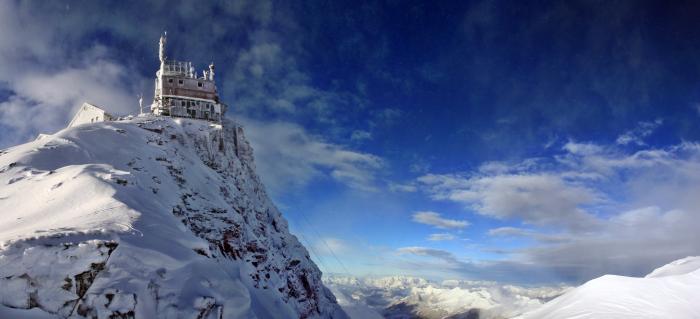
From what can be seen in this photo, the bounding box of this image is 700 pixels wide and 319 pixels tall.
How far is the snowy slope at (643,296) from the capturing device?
134ft

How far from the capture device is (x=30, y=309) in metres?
16.7

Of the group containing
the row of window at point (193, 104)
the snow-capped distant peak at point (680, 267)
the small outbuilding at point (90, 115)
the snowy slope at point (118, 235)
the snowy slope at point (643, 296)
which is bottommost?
the snowy slope at point (643, 296)

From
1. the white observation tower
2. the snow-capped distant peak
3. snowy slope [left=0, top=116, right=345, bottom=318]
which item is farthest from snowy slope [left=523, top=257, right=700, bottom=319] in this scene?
the white observation tower

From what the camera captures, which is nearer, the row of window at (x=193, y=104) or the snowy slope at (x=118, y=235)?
the snowy slope at (x=118, y=235)

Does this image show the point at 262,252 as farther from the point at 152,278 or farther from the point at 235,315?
the point at 152,278

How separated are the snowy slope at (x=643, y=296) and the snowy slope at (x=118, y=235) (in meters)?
42.9

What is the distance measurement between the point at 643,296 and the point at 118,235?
57270mm

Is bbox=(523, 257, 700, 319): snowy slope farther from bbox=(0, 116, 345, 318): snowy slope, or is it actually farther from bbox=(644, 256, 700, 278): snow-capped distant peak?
bbox=(0, 116, 345, 318): snowy slope

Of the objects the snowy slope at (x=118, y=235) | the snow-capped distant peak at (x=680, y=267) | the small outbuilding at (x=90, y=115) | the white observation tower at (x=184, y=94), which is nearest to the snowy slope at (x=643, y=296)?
the snow-capped distant peak at (x=680, y=267)

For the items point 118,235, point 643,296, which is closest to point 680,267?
point 643,296

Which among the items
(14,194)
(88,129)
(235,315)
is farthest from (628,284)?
(88,129)

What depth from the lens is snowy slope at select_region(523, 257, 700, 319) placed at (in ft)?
134

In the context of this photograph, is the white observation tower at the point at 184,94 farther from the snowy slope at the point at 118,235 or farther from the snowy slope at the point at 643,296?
the snowy slope at the point at 643,296

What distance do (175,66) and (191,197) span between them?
169ft
